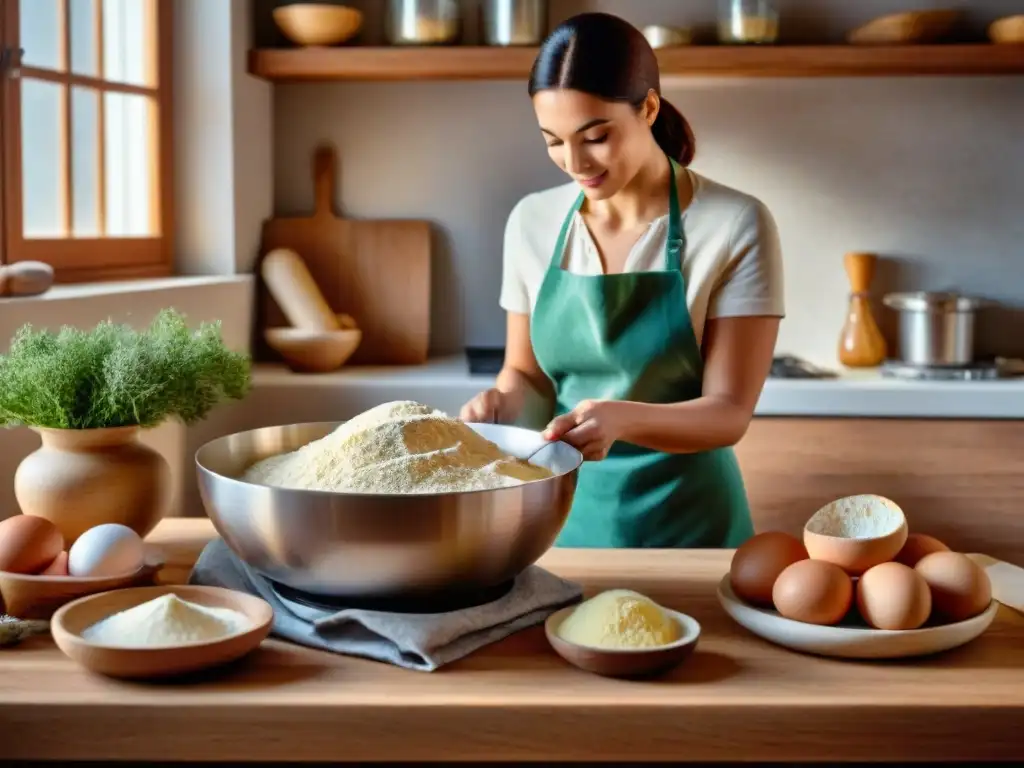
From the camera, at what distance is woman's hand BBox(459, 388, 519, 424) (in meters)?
1.54

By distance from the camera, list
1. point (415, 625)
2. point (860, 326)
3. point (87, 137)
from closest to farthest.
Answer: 1. point (415, 625)
2. point (87, 137)
3. point (860, 326)

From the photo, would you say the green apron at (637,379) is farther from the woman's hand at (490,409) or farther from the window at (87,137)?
the window at (87,137)

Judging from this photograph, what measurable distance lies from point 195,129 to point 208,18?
27 centimetres

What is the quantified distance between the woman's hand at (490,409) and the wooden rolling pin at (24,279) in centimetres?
83

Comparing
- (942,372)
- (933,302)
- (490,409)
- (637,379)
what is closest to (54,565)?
(490,409)

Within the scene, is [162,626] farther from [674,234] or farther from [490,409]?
[674,234]

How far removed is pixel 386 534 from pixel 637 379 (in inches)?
35.5

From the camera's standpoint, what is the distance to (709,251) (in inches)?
69.2

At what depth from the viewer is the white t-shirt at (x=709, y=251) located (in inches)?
67.7

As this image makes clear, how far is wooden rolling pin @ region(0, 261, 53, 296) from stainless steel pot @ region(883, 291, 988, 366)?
196 cm

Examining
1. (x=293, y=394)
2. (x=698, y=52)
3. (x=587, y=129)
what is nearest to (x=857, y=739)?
(x=587, y=129)

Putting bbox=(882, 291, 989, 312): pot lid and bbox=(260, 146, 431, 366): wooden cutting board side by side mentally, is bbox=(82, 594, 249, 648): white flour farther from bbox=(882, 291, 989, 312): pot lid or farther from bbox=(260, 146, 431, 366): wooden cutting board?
bbox=(882, 291, 989, 312): pot lid

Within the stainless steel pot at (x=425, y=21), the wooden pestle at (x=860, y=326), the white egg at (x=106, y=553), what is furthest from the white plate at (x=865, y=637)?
the stainless steel pot at (x=425, y=21)

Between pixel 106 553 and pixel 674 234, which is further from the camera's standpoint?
pixel 674 234
